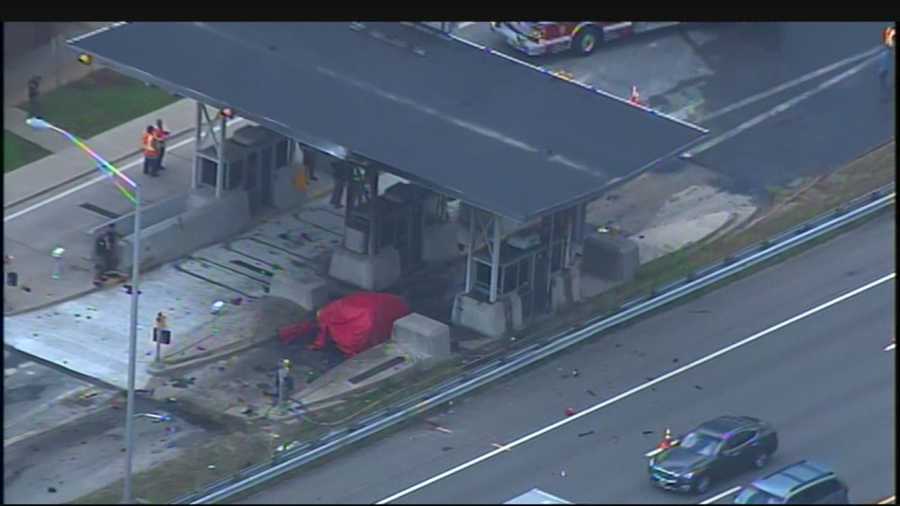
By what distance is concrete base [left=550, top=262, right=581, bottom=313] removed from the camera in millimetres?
66562

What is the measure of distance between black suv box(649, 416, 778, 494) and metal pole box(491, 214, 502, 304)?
9.07 meters

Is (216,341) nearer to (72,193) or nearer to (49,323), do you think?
(49,323)

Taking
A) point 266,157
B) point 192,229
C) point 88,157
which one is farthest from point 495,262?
point 88,157

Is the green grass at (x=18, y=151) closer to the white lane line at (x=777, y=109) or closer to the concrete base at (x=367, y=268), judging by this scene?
the concrete base at (x=367, y=268)

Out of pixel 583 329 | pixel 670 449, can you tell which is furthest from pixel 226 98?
pixel 670 449

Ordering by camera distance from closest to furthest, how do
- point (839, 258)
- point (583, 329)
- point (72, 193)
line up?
point (583, 329)
point (839, 258)
point (72, 193)

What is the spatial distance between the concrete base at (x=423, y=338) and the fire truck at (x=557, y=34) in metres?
18.9

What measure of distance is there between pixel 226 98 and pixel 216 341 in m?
6.56

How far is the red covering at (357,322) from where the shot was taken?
211ft

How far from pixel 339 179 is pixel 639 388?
13588 mm

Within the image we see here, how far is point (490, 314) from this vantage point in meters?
65.2

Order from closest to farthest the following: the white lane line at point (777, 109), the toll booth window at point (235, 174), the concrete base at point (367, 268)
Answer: the concrete base at point (367, 268), the toll booth window at point (235, 174), the white lane line at point (777, 109)

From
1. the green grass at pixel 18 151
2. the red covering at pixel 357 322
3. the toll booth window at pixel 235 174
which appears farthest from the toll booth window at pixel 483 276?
the green grass at pixel 18 151
